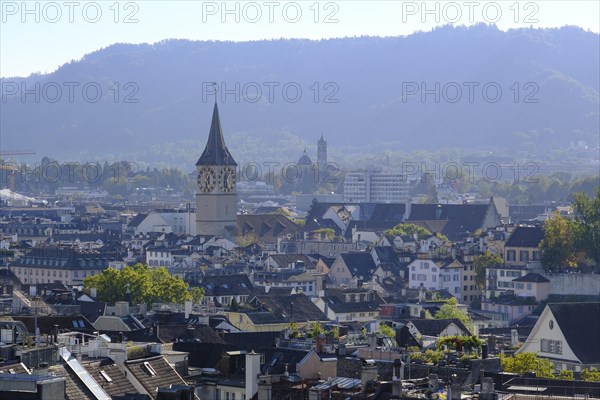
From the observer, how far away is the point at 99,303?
2591 inches

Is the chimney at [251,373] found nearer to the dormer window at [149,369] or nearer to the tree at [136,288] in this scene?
the dormer window at [149,369]

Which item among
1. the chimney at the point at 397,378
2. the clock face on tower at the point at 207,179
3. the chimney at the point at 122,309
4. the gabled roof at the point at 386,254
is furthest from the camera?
the clock face on tower at the point at 207,179

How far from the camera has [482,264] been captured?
9638 cm

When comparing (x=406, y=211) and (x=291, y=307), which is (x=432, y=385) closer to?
(x=291, y=307)

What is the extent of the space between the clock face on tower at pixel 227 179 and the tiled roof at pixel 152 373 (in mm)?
102265

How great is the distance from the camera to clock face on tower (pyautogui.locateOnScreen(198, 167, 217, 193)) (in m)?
138

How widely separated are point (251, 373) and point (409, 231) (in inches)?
3926

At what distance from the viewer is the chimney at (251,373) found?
3575 centimetres

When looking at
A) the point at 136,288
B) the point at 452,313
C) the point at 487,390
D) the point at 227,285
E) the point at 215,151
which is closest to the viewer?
the point at 487,390

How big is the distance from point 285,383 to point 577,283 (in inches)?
2183

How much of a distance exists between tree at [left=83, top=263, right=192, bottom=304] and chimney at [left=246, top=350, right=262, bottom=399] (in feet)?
110

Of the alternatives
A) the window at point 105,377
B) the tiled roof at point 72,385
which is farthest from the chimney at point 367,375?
the tiled roof at point 72,385

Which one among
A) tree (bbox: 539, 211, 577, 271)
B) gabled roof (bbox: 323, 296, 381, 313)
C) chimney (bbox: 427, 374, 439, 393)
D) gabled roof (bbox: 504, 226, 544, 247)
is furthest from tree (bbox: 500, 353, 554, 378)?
gabled roof (bbox: 504, 226, 544, 247)

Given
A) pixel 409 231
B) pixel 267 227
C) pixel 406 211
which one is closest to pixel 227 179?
pixel 267 227
